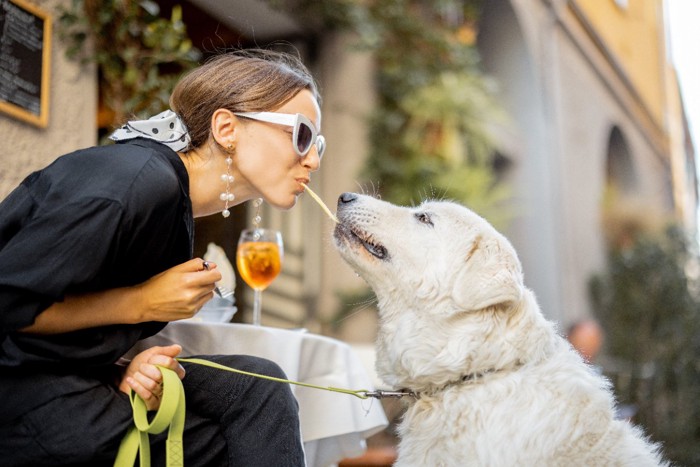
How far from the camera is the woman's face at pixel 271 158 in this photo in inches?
80.5

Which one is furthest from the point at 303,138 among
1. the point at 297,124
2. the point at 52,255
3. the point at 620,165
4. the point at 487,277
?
the point at 620,165

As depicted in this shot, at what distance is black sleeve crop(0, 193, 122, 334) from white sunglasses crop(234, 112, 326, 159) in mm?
666

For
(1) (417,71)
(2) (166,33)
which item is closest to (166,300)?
(2) (166,33)

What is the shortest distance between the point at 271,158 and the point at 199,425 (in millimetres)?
768

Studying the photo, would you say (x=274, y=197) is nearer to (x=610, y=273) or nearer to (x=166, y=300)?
(x=166, y=300)

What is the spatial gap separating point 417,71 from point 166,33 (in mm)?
3255

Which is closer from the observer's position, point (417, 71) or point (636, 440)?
point (636, 440)

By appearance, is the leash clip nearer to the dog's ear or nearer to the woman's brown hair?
the dog's ear

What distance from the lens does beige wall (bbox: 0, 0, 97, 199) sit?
3.09m

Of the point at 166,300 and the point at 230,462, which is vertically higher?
the point at 166,300

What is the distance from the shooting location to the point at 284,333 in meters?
2.25

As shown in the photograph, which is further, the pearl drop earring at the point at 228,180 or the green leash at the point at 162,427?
the pearl drop earring at the point at 228,180

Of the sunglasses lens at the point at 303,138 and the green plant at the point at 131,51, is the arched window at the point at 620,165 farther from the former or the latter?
the sunglasses lens at the point at 303,138

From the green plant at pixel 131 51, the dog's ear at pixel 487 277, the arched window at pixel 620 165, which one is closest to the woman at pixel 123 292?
the dog's ear at pixel 487 277
